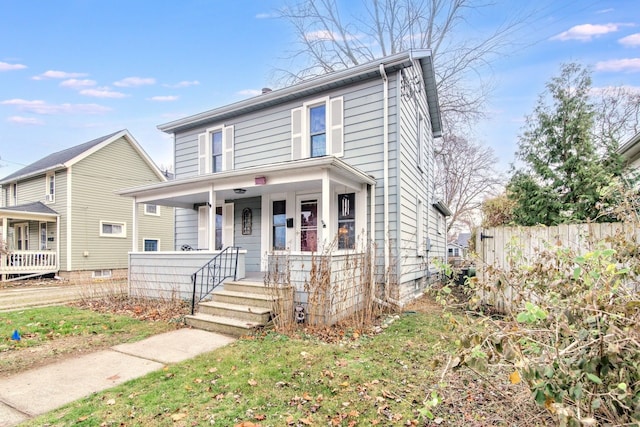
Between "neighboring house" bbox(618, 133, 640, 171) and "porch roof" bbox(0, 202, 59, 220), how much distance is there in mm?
22131

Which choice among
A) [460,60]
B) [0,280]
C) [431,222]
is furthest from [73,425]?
[460,60]

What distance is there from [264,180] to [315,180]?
121 centimetres

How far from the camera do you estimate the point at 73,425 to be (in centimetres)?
289

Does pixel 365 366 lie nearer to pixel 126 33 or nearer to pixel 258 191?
pixel 258 191

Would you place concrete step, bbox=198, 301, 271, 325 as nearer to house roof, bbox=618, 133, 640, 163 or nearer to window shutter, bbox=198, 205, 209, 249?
window shutter, bbox=198, 205, 209, 249

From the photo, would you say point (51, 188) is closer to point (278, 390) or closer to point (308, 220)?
point (308, 220)

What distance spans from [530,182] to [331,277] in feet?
21.6

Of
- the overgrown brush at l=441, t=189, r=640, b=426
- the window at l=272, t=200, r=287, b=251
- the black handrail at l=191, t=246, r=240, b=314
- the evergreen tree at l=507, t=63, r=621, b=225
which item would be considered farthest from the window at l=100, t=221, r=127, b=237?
the overgrown brush at l=441, t=189, r=640, b=426

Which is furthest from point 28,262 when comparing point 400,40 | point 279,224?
point 400,40

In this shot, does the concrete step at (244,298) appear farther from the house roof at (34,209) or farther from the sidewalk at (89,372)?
the house roof at (34,209)

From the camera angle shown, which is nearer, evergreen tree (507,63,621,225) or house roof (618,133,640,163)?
house roof (618,133,640,163)

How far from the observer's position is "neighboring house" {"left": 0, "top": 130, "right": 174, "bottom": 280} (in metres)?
16.1

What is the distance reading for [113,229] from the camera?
18078 millimetres

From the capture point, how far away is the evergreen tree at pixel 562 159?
8359 millimetres
